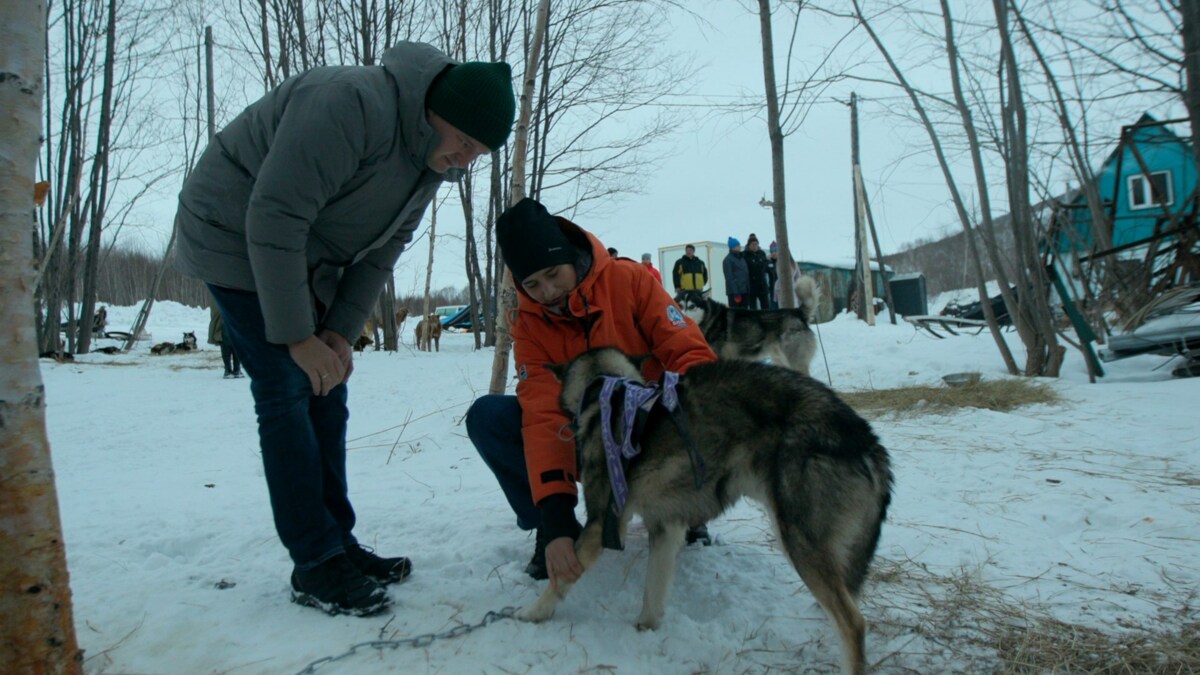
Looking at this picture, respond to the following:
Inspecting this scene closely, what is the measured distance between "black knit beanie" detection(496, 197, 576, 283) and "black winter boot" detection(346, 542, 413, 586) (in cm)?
112

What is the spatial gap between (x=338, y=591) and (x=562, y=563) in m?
0.71

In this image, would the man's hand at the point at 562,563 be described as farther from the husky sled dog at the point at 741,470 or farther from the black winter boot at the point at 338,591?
the black winter boot at the point at 338,591

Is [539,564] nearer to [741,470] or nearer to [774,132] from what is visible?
[741,470]

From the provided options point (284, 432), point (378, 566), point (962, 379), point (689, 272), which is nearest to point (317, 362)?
point (284, 432)

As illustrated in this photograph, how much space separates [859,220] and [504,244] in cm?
1847

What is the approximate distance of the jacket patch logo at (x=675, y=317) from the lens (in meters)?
2.61

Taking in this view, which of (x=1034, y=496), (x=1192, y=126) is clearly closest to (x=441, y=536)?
(x=1034, y=496)

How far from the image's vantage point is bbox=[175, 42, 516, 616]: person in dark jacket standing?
1.83 meters

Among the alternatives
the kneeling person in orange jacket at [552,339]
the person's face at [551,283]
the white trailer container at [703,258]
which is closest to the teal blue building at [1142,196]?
the kneeling person in orange jacket at [552,339]

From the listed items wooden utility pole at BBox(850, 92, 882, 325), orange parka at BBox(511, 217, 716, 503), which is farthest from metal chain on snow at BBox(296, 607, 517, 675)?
wooden utility pole at BBox(850, 92, 882, 325)

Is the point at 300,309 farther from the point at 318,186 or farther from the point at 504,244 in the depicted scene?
the point at 504,244

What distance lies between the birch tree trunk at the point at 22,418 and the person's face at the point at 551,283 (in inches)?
52.8

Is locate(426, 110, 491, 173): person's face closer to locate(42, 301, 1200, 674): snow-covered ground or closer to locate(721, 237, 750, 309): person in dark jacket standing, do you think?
locate(42, 301, 1200, 674): snow-covered ground

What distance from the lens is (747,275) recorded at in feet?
46.6
